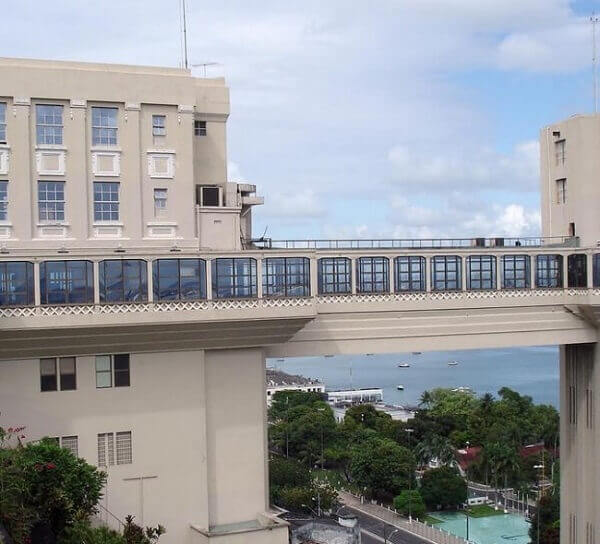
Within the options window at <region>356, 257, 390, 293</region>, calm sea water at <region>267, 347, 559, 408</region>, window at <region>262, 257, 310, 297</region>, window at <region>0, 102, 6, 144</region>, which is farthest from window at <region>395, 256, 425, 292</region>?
calm sea water at <region>267, 347, 559, 408</region>

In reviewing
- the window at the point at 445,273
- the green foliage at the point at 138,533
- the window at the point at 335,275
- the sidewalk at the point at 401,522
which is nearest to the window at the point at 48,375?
the green foliage at the point at 138,533

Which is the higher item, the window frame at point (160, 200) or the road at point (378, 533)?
the window frame at point (160, 200)

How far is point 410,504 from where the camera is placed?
175 ft

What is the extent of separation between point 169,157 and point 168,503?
8085 millimetres

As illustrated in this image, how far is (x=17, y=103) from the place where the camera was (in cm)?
1748

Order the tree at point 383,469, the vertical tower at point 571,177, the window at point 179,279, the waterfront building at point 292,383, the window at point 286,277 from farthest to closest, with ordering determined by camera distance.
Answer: the waterfront building at point 292,383, the tree at point 383,469, the vertical tower at point 571,177, the window at point 286,277, the window at point 179,279

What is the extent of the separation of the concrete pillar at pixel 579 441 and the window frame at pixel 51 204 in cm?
1490

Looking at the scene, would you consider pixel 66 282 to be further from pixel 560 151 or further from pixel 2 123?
pixel 560 151

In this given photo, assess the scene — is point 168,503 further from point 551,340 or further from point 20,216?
point 551,340

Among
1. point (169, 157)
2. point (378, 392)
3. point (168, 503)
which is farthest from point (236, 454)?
point (378, 392)

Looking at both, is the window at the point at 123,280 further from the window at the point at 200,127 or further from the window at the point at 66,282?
the window at the point at 200,127

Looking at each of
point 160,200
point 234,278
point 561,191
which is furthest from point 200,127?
point 561,191

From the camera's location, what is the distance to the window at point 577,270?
830 inches

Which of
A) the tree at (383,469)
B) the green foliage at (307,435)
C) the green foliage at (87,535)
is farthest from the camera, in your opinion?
the green foliage at (307,435)
